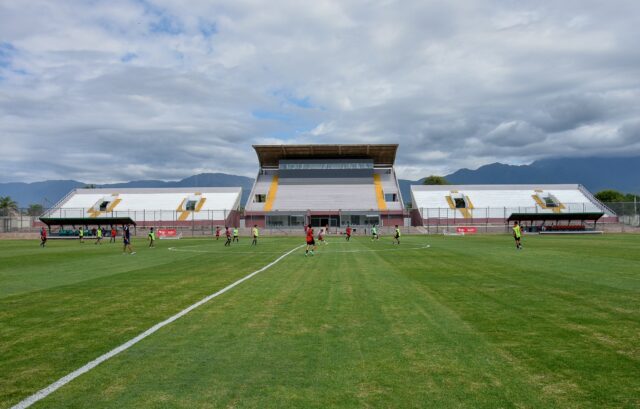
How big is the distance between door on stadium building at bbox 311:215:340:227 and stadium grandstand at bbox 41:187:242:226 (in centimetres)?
1397

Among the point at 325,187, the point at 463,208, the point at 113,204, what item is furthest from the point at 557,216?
the point at 113,204

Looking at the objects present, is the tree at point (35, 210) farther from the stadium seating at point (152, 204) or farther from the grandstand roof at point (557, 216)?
the grandstand roof at point (557, 216)

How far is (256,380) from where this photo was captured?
579cm

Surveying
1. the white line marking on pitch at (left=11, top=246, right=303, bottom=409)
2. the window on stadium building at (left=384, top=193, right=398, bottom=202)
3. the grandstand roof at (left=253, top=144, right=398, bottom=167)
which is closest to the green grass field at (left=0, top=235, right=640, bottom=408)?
the white line marking on pitch at (left=11, top=246, right=303, bottom=409)

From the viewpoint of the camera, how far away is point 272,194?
85375 mm

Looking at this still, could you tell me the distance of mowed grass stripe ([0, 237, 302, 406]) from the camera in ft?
20.7

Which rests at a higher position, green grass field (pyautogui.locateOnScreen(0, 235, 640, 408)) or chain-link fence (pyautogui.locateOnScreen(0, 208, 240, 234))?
chain-link fence (pyautogui.locateOnScreen(0, 208, 240, 234))

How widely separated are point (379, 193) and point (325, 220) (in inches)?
A: 480

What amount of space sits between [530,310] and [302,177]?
83.2m

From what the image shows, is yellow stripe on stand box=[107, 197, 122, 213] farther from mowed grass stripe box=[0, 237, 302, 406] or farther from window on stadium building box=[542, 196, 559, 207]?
window on stadium building box=[542, 196, 559, 207]

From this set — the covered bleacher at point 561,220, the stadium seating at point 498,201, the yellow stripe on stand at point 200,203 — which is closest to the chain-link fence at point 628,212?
the stadium seating at point 498,201

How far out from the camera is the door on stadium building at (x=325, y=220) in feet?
260

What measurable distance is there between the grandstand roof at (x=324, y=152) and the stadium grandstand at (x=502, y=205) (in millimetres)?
9193

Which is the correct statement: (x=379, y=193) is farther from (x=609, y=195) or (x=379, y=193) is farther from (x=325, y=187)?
(x=609, y=195)
